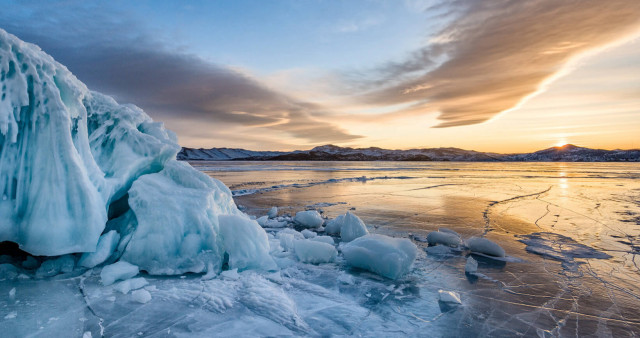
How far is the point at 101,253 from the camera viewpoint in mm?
3842

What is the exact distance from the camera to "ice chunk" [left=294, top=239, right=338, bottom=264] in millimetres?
4555

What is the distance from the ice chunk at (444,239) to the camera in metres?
5.54

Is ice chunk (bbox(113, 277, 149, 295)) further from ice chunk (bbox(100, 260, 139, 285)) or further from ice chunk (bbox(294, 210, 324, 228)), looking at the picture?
ice chunk (bbox(294, 210, 324, 228))

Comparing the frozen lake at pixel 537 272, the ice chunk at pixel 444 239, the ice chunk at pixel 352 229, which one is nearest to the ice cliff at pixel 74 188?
the ice chunk at pixel 352 229

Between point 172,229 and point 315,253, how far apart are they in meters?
2.08

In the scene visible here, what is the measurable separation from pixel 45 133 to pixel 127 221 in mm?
1558

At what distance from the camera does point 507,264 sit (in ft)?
15.1

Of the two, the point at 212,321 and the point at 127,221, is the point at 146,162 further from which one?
the point at 212,321

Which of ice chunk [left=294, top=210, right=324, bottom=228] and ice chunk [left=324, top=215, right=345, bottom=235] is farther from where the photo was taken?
ice chunk [left=294, top=210, right=324, bottom=228]

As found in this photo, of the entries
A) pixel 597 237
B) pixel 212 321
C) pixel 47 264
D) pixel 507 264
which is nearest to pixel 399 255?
pixel 507 264

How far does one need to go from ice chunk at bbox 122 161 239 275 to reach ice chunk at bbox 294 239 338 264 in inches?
48.3

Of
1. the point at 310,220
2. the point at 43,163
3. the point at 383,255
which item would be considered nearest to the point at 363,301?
the point at 383,255

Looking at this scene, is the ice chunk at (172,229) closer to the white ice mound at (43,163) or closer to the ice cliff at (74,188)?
the ice cliff at (74,188)

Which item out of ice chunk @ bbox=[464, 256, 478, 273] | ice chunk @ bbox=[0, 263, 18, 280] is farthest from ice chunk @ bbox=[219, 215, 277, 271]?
ice chunk @ bbox=[464, 256, 478, 273]
